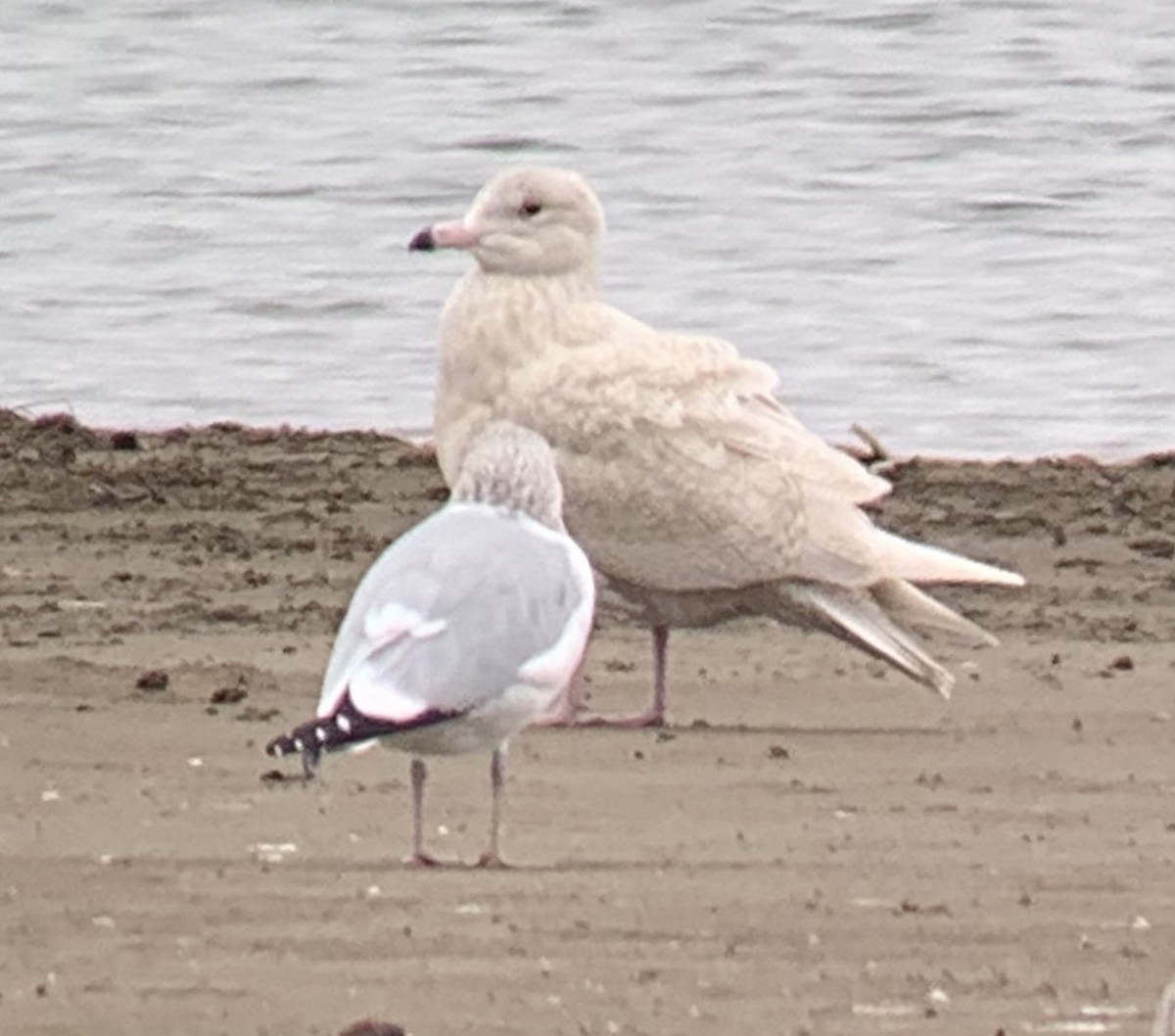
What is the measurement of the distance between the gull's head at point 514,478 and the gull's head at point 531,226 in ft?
6.50

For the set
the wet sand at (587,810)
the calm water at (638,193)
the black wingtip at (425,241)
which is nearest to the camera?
the wet sand at (587,810)

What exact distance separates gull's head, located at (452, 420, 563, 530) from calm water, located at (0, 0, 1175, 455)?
5.94 meters

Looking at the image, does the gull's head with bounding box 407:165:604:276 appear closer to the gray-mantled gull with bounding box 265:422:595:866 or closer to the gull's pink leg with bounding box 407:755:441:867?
the gray-mantled gull with bounding box 265:422:595:866

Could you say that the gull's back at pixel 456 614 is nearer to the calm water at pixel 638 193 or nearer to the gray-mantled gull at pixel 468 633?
the gray-mantled gull at pixel 468 633

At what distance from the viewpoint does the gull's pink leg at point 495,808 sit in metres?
7.30

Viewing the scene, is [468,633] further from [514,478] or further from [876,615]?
[876,615]

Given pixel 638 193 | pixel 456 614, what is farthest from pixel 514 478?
pixel 638 193

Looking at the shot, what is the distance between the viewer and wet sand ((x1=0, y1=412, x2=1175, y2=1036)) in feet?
21.2

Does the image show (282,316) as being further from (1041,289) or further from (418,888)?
(418,888)

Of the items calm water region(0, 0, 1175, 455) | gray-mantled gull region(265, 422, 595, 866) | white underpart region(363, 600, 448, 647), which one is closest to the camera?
gray-mantled gull region(265, 422, 595, 866)

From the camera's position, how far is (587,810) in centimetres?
788

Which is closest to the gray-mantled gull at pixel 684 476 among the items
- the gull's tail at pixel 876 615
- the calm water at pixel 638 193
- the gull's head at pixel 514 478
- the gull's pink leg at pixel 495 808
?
the gull's tail at pixel 876 615

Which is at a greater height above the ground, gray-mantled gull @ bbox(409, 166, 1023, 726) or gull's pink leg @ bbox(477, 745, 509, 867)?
gull's pink leg @ bbox(477, 745, 509, 867)

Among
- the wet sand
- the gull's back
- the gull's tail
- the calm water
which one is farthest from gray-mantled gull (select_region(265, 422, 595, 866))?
the calm water
